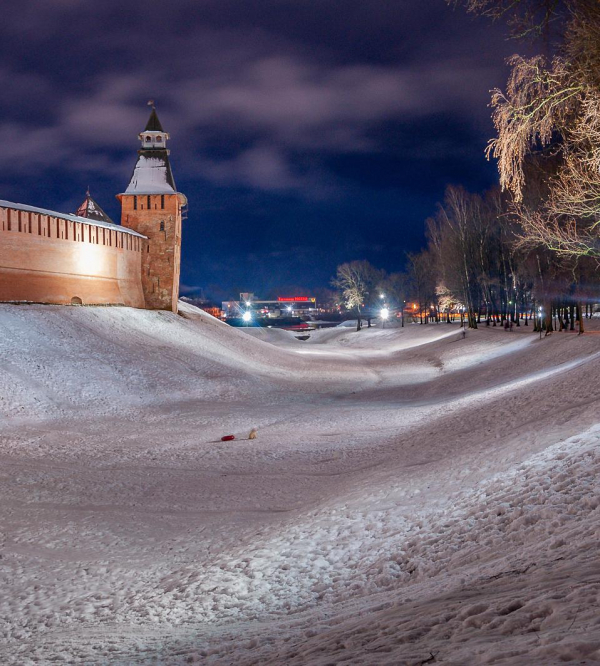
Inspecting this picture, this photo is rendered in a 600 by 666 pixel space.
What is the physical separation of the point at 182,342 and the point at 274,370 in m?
4.97

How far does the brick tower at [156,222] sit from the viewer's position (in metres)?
34.1

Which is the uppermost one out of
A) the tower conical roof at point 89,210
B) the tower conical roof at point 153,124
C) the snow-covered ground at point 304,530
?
the tower conical roof at point 153,124

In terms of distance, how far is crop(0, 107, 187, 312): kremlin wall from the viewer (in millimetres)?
24453

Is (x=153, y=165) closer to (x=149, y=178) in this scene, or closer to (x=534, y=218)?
(x=149, y=178)

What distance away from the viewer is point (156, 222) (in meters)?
34.2

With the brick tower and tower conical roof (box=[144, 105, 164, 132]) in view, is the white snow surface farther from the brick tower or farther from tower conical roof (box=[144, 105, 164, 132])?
tower conical roof (box=[144, 105, 164, 132])

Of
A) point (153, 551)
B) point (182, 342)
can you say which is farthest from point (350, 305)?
point (153, 551)

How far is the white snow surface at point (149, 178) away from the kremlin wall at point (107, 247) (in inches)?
2.5

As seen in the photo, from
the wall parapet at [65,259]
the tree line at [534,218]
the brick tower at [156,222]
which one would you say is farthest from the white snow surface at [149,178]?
the tree line at [534,218]

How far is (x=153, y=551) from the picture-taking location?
603 cm

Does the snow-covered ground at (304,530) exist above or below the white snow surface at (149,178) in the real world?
below

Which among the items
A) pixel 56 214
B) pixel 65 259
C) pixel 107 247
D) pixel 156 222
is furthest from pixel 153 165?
pixel 65 259

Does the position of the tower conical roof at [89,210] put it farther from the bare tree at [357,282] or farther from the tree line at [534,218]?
the bare tree at [357,282]

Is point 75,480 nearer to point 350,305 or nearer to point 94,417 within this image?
point 94,417
